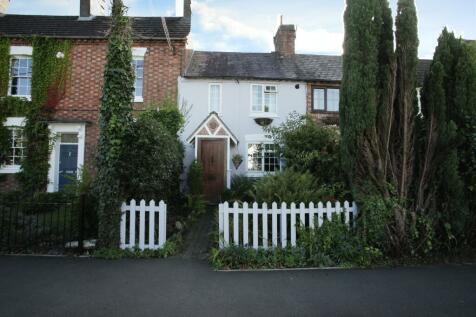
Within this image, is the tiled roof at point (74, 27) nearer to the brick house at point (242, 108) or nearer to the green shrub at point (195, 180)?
the brick house at point (242, 108)

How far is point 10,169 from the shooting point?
12164 millimetres

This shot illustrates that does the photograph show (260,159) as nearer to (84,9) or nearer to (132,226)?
(132,226)

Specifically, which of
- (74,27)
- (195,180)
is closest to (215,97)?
(195,180)

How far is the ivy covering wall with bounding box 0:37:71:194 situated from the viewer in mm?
11953

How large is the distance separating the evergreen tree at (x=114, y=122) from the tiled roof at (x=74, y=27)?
6866 millimetres

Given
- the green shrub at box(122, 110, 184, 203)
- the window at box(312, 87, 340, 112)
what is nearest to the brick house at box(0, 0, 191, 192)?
the green shrub at box(122, 110, 184, 203)

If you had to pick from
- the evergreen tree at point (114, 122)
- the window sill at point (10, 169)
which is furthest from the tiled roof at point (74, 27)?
the evergreen tree at point (114, 122)

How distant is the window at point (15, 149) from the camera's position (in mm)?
12078

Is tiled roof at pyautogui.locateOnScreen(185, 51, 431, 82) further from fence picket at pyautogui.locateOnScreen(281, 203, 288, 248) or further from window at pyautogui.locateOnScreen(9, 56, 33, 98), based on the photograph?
fence picket at pyautogui.locateOnScreen(281, 203, 288, 248)

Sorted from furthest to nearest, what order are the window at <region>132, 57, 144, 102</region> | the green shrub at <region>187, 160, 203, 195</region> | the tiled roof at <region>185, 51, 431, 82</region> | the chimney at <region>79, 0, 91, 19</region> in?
the chimney at <region>79, 0, 91, 19</region> < the tiled roof at <region>185, 51, 431, 82</region> < the window at <region>132, 57, 144, 102</region> < the green shrub at <region>187, 160, 203, 195</region>

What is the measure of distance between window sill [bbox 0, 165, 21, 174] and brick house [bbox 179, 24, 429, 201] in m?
6.90

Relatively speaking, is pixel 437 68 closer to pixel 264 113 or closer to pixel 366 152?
pixel 366 152

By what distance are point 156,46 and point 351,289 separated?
40.3 ft

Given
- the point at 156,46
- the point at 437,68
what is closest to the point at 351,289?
the point at 437,68
